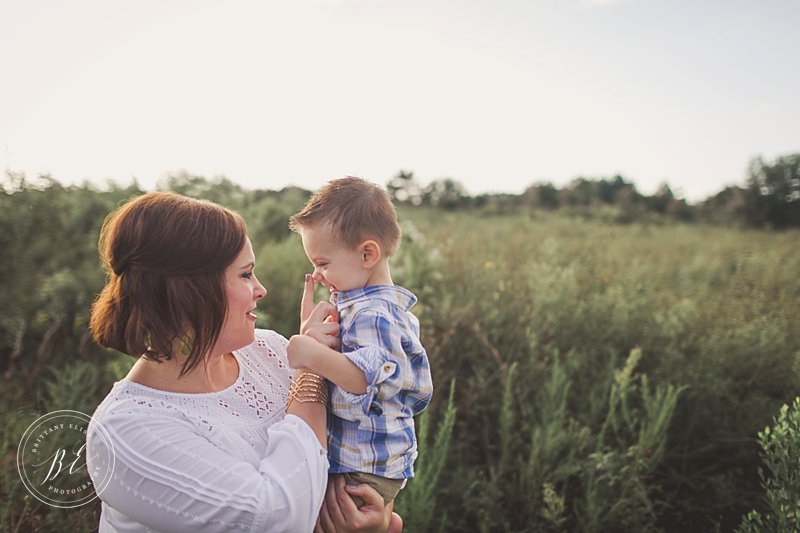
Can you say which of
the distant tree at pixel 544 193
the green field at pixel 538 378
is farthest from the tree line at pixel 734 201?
the green field at pixel 538 378

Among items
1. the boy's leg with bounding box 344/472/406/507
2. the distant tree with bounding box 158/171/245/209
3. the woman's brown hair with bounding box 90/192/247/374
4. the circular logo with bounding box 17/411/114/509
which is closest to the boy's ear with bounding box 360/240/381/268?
the woman's brown hair with bounding box 90/192/247/374

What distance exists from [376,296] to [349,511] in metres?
0.65

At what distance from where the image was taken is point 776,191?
2508cm

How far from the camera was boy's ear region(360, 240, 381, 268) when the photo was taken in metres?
1.57

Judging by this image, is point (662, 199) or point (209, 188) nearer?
point (209, 188)

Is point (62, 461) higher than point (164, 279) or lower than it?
lower

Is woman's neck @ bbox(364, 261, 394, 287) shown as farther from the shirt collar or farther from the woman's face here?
the woman's face

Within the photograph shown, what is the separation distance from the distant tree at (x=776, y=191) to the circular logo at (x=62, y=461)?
27.9 m

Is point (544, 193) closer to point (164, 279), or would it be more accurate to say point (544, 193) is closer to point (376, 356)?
point (376, 356)

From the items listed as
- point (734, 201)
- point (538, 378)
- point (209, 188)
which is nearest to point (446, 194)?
point (734, 201)

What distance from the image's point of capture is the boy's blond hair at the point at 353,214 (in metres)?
1.55

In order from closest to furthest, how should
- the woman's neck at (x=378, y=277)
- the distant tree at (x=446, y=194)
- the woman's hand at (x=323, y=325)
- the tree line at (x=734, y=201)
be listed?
the woman's hand at (x=323, y=325), the woman's neck at (x=378, y=277), the tree line at (x=734, y=201), the distant tree at (x=446, y=194)

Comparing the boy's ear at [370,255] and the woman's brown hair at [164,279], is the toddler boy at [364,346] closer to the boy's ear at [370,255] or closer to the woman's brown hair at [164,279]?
the boy's ear at [370,255]

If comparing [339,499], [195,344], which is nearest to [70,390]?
[195,344]
